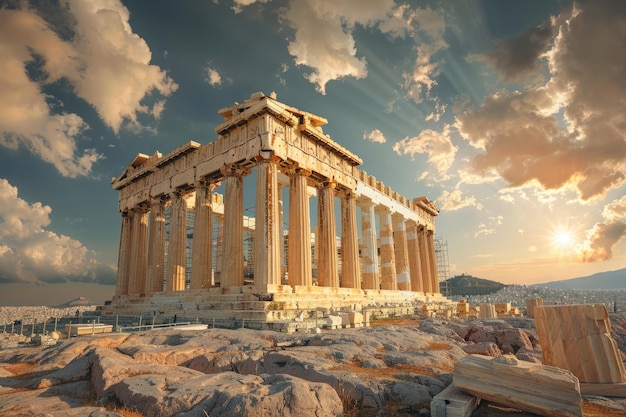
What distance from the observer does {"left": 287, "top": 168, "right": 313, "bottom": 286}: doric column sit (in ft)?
69.7

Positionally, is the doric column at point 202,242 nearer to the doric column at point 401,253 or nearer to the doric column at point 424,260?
the doric column at point 401,253

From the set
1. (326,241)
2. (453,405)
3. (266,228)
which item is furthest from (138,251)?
(453,405)

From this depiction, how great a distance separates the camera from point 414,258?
1499 inches

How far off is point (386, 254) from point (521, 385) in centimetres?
2810

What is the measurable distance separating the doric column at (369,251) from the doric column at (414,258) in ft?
27.8

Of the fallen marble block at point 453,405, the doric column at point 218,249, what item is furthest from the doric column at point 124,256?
the fallen marble block at point 453,405

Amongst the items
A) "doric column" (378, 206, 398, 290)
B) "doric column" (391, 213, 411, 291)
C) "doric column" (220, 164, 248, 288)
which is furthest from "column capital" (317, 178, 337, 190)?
"doric column" (391, 213, 411, 291)

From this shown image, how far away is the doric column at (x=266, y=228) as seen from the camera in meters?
19.2

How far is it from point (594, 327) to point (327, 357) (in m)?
5.13

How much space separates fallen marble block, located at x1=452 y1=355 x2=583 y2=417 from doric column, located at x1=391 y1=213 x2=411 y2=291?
29761 mm

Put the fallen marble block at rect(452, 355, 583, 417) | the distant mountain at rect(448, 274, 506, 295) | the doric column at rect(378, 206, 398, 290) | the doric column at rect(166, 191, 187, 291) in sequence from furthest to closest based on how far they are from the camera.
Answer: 1. the distant mountain at rect(448, 274, 506, 295)
2. the doric column at rect(378, 206, 398, 290)
3. the doric column at rect(166, 191, 187, 291)
4. the fallen marble block at rect(452, 355, 583, 417)

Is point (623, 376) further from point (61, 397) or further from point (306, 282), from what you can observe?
point (306, 282)

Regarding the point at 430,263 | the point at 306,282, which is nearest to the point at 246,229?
the point at 306,282

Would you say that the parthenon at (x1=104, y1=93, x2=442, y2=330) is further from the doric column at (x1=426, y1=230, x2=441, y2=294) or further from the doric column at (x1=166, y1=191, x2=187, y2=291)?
the doric column at (x1=426, y1=230, x2=441, y2=294)
